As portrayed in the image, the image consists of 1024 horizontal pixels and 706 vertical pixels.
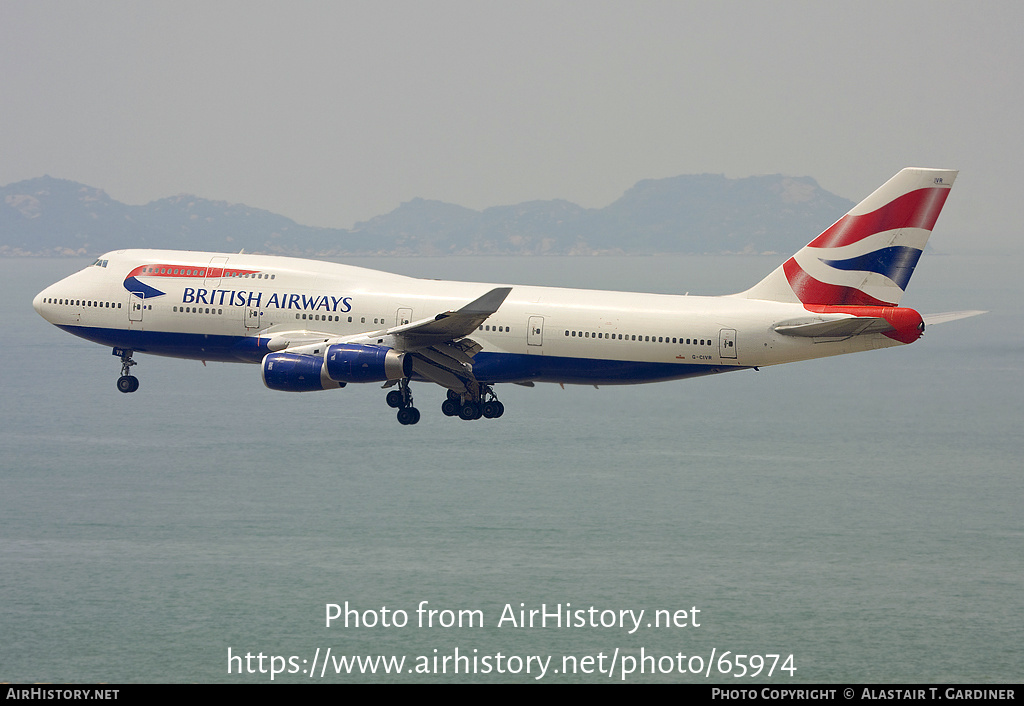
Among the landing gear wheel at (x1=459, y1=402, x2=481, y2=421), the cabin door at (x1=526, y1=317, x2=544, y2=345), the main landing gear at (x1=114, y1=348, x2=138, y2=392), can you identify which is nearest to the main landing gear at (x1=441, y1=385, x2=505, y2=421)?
the landing gear wheel at (x1=459, y1=402, x2=481, y2=421)

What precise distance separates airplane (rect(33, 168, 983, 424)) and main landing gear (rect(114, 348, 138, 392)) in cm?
268

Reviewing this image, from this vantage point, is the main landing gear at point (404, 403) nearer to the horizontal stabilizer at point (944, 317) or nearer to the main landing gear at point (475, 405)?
the main landing gear at point (475, 405)

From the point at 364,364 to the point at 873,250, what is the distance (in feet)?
75.6

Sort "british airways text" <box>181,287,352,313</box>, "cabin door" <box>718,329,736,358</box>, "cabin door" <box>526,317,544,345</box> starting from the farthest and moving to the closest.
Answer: "british airways text" <box>181,287,352,313</box> → "cabin door" <box>526,317,544,345</box> → "cabin door" <box>718,329,736,358</box>

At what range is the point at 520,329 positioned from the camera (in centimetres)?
4909

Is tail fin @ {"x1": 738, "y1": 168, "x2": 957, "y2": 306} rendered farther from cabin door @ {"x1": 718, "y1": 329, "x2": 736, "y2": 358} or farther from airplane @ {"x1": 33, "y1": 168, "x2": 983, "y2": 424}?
cabin door @ {"x1": 718, "y1": 329, "x2": 736, "y2": 358}

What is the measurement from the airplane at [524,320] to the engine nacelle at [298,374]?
54mm

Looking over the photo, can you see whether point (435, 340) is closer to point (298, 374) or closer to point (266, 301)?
point (298, 374)

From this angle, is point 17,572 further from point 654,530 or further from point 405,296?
point 405,296

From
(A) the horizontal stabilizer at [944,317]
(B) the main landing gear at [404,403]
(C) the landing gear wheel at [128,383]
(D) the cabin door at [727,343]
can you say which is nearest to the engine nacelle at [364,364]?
(B) the main landing gear at [404,403]

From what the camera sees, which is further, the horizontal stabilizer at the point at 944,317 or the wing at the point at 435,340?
the horizontal stabilizer at the point at 944,317

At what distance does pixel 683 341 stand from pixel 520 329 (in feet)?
24.1

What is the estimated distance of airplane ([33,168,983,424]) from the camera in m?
46.8

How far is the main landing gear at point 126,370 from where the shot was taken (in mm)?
55750
